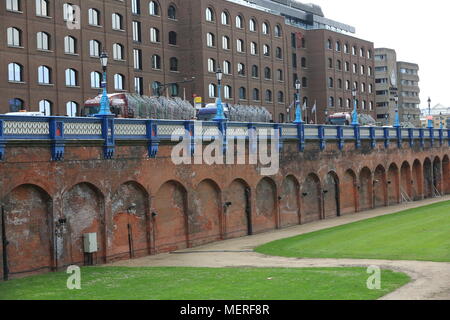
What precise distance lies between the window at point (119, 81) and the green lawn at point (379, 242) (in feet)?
111

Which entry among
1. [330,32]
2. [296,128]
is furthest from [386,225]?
[330,32]

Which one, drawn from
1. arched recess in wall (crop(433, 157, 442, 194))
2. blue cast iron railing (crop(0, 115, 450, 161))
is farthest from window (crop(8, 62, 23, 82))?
arched recess in wall (crop(433, 157, 442, 194))

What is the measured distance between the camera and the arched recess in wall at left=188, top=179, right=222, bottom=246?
37.7 m

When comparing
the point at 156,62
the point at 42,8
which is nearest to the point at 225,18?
the point at 156,62

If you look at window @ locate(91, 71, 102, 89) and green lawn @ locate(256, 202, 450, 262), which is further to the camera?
window @ locate(91, 71, 102, 89)

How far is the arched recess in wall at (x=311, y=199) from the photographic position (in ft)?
158

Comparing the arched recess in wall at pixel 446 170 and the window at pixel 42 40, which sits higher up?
the window at pixel 42 40

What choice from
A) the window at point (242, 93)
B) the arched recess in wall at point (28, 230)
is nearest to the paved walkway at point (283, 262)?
the arched recess in wall at point (28, 230)

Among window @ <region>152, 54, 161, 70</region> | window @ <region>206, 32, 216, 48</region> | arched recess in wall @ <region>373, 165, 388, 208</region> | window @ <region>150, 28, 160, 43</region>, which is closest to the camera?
arched recess in wall @ <region>373, 165, 388, 208</region>

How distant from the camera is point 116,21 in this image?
228 ft

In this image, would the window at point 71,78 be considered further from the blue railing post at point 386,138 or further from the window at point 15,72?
the blue railing post at point 386,138

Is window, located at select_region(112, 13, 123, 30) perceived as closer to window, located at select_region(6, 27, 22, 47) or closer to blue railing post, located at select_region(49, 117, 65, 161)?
window, located at select_region(6, 27, 22, 47)

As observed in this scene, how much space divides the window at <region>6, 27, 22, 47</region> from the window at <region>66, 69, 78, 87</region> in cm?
578

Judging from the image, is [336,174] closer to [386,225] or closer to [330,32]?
[386,225]
